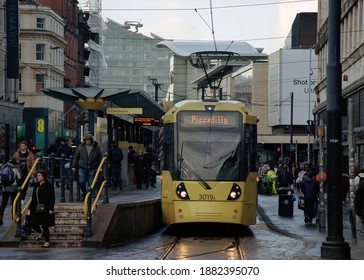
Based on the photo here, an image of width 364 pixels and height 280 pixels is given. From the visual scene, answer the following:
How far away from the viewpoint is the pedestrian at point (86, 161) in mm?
22281

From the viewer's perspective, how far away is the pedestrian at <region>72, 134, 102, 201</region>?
22.3m

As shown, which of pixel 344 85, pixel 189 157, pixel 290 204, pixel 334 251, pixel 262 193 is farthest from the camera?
pixel 262 193

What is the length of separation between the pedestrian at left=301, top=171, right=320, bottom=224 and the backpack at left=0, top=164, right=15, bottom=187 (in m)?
9.59

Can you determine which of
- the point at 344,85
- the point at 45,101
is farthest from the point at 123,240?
the point at 45,101

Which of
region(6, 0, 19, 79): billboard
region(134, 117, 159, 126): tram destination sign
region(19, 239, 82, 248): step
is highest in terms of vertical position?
region(6, 0, 19, 79): billboard

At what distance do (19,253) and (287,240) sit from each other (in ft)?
22.9

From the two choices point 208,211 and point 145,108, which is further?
point 145,108

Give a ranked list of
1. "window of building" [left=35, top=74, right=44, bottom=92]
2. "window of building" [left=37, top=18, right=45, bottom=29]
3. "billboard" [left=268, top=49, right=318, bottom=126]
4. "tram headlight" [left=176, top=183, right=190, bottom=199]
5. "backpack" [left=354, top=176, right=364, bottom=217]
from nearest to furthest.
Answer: "backpack" [left=354, top=176, right=364, bottom=217] → "tram headlight" [left=176, top=183, right=190, bottom=199] → "window of building" [left=35, top=74, right=44, bottom=92] → "window of building" [left=37, top=18, right=45, bottom=29] → "billboard" [left=268, top=49, right=318, bottom=126]

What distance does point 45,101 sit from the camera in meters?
84.3

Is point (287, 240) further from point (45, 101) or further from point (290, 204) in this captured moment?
point (45, 101)

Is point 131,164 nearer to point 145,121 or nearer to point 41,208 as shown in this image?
point 145,121

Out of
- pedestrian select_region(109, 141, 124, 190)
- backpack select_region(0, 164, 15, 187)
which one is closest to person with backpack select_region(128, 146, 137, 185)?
pedestrian select_region(109, 141, 124, 190)

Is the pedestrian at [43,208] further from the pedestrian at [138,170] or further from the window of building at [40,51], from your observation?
the window of building at [40,51]

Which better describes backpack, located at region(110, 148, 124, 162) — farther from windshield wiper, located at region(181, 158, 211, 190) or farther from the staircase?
the staircase
